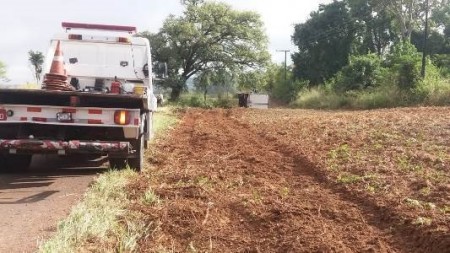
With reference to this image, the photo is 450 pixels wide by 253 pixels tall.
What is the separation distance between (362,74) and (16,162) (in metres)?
31.2

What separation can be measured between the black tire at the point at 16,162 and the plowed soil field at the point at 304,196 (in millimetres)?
1984

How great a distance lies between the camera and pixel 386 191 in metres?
6.11

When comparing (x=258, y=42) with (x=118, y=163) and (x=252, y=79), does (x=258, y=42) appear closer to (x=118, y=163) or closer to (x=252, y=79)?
(x=252, y=79)

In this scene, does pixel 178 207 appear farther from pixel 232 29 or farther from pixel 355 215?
pixel 232 29

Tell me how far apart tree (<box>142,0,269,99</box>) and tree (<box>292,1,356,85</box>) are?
5.02 meters

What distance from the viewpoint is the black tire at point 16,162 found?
7.84m

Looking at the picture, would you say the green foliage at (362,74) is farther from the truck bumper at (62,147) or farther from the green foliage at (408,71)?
the truck bumper at (62,147)

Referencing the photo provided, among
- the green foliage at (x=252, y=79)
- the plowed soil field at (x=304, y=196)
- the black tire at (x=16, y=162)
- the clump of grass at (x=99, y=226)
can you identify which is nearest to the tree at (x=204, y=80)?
the green foliage at (x=252, y=79)

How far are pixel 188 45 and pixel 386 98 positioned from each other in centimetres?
2413

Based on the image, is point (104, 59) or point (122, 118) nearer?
point (122, 118)

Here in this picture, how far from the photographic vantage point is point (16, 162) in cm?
790

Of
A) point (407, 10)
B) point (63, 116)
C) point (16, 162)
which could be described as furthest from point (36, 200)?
point (407, 10)

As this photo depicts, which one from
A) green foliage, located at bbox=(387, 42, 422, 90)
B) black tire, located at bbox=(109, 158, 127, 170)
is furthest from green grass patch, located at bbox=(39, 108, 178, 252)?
green foliage, located at bbox=(387, 42, 422, 90)

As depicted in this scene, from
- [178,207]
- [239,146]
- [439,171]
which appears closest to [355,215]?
[178,207]
